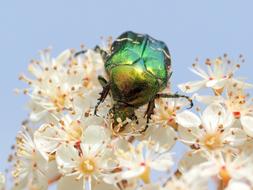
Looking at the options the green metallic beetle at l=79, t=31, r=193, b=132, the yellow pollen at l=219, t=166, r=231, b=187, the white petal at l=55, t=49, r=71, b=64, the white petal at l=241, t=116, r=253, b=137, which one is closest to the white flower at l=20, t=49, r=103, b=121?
the white petal at l=55, t=49, r=71, b=64

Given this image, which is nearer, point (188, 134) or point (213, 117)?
point (188, 134)

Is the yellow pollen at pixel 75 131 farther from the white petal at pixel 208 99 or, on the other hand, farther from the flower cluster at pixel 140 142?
the white petal at pixel 208 99

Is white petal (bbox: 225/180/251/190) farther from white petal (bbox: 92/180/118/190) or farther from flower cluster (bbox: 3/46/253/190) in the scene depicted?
white petal (bbox: 92/180/118/190)

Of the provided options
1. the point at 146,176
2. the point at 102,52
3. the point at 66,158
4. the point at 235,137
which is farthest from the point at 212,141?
the point at 102,52

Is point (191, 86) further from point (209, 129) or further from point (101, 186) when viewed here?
point (101, 186)

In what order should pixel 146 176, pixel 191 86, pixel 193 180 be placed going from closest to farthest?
pixel 193 180, pixel 146 176, pixel 191 86
